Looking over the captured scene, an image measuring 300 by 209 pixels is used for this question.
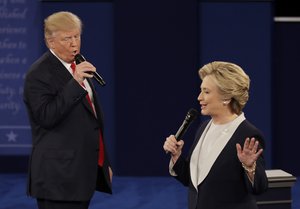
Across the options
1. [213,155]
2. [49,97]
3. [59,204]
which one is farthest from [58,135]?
[213,155]

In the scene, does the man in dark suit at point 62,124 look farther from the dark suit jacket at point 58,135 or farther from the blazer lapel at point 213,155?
the blazer lapel at point 213,155

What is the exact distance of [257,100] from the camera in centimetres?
659

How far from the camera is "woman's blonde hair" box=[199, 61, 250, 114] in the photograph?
281 cm

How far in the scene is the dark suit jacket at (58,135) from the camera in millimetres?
3117

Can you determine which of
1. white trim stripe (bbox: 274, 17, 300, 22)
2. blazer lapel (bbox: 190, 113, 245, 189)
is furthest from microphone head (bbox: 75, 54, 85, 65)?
white trim stripe (bbox: 274, 17, 300, 22)

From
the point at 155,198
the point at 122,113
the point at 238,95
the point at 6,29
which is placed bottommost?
the point at 155,198

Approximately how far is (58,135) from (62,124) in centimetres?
6

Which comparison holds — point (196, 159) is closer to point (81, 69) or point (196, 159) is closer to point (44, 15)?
point (81, 69)

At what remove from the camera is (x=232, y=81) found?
2818 mm

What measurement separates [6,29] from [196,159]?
13.9 feet

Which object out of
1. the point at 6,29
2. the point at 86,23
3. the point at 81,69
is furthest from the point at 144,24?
the point at 81,69

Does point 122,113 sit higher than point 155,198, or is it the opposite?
point 122,113

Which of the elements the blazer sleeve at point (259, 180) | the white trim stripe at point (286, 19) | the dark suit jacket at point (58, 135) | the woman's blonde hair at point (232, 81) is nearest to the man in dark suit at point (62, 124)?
the dark suit jacket at point (58, 135)

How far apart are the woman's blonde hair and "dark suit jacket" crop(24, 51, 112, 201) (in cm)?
67
